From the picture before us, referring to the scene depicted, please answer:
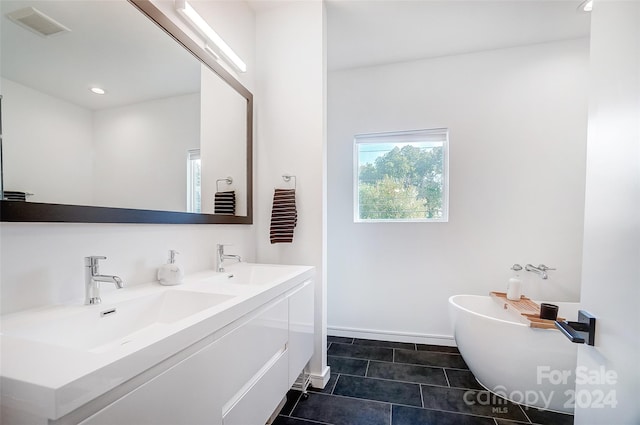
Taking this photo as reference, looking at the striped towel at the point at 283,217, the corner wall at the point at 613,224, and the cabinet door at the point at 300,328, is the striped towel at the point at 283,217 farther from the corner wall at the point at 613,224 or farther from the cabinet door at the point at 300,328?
the corner wall at the point at 613,224

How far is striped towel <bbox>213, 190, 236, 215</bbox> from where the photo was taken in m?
1.67

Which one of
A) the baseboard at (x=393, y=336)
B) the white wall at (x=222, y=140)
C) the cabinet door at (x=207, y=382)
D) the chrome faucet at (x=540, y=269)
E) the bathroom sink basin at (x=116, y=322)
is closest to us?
the cabinet door at (x=207, y=382)

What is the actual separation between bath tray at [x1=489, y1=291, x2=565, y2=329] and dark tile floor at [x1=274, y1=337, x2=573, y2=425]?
1.81 ft

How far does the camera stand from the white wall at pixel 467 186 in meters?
2.29

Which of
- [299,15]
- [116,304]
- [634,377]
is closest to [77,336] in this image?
[116,304]

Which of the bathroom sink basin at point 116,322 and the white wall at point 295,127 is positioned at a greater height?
the white wall at point 295,127

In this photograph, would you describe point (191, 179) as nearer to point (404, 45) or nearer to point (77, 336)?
point (77, 336)

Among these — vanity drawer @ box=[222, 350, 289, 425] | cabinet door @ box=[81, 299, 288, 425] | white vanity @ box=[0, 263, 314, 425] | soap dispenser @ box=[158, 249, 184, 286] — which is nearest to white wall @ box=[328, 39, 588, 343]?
white vanity @ box=[0, 263, 314, 425]

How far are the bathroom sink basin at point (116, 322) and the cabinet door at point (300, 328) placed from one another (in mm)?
529

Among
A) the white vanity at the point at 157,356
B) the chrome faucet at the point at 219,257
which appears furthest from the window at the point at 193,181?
the white vanity at the point at 157,356

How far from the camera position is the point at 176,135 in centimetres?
137

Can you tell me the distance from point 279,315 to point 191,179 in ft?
2.85

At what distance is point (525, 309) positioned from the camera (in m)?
1.98

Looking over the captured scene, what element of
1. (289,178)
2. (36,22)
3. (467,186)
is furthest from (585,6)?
(36,22)
